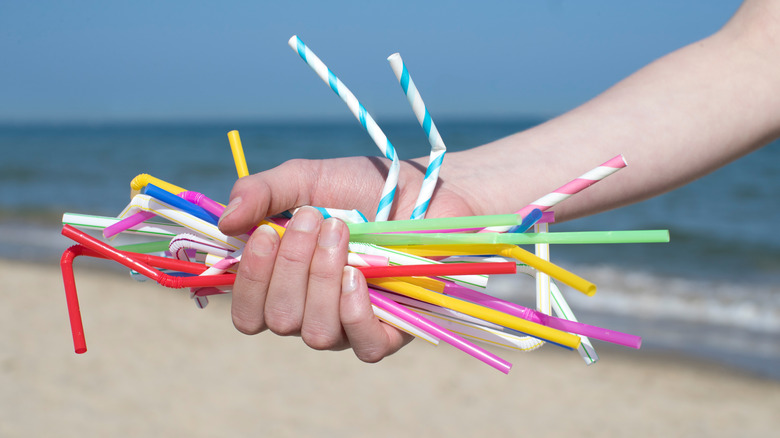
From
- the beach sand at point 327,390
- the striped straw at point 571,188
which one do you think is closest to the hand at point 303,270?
the striped straw at point 571,188

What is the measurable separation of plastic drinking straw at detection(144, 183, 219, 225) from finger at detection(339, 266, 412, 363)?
0.26m

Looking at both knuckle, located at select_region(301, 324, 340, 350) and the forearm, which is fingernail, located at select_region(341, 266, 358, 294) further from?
the forearm

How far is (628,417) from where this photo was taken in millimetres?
2939

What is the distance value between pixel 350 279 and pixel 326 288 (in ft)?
0.16

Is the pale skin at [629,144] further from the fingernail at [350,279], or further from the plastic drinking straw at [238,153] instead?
the fingernail at [350,279]

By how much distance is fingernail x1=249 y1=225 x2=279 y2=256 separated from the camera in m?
1.02

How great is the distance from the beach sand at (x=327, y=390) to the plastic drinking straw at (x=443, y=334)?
1919 mm

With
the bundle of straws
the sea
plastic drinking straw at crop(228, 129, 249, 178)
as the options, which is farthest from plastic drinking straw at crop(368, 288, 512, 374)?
the sea

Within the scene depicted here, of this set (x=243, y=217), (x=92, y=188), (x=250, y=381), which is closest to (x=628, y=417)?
(x=250, y=381)

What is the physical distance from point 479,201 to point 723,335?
344cm

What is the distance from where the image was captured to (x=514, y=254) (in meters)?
0.92

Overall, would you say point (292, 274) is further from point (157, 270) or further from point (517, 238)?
point (517, 238)

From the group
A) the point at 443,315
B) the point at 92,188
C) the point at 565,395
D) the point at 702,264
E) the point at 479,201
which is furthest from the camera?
the point at 92,188

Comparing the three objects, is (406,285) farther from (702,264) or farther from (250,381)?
(702,264)
